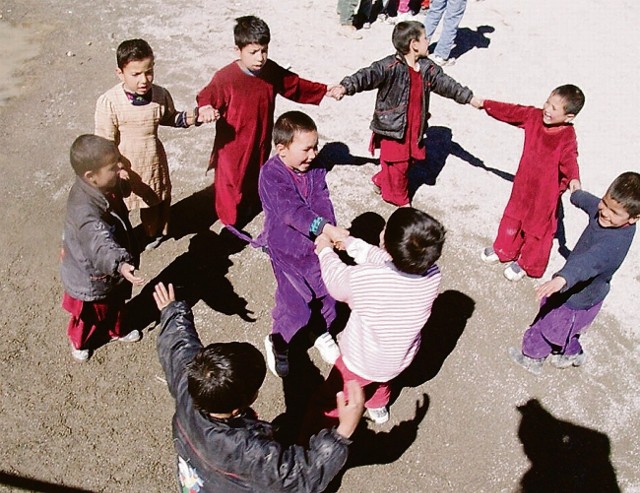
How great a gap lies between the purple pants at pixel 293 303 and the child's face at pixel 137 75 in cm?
159

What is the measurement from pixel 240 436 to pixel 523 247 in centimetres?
347

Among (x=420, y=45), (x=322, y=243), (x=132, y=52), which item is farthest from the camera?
(x=420, y=45)

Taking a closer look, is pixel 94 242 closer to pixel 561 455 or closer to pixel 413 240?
pixel 413 240

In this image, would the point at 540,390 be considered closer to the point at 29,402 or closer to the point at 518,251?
the point at 518,251

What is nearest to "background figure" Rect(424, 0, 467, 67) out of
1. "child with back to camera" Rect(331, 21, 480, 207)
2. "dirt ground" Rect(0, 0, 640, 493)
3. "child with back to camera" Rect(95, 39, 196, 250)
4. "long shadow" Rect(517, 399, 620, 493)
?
"dirt ground" Rect(0, 0, 640, 493)

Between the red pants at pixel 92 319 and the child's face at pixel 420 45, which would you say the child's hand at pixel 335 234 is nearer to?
the red pants at pixel 92 319

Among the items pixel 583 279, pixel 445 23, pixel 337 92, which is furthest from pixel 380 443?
pixel 445 23

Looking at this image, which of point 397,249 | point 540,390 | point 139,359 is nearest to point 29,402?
point 139,359

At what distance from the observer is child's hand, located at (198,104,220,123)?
4.41 metres

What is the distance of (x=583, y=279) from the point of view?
342 centimetres

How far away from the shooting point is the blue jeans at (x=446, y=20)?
774 centimetres

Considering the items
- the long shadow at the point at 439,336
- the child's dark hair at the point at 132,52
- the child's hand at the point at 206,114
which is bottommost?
the long shadow at the point at 439,336

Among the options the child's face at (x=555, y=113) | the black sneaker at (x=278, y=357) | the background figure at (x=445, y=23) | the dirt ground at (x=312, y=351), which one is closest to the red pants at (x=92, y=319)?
the dirt ground at (x=312, y=351)

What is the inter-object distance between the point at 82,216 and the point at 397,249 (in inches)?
75.7
